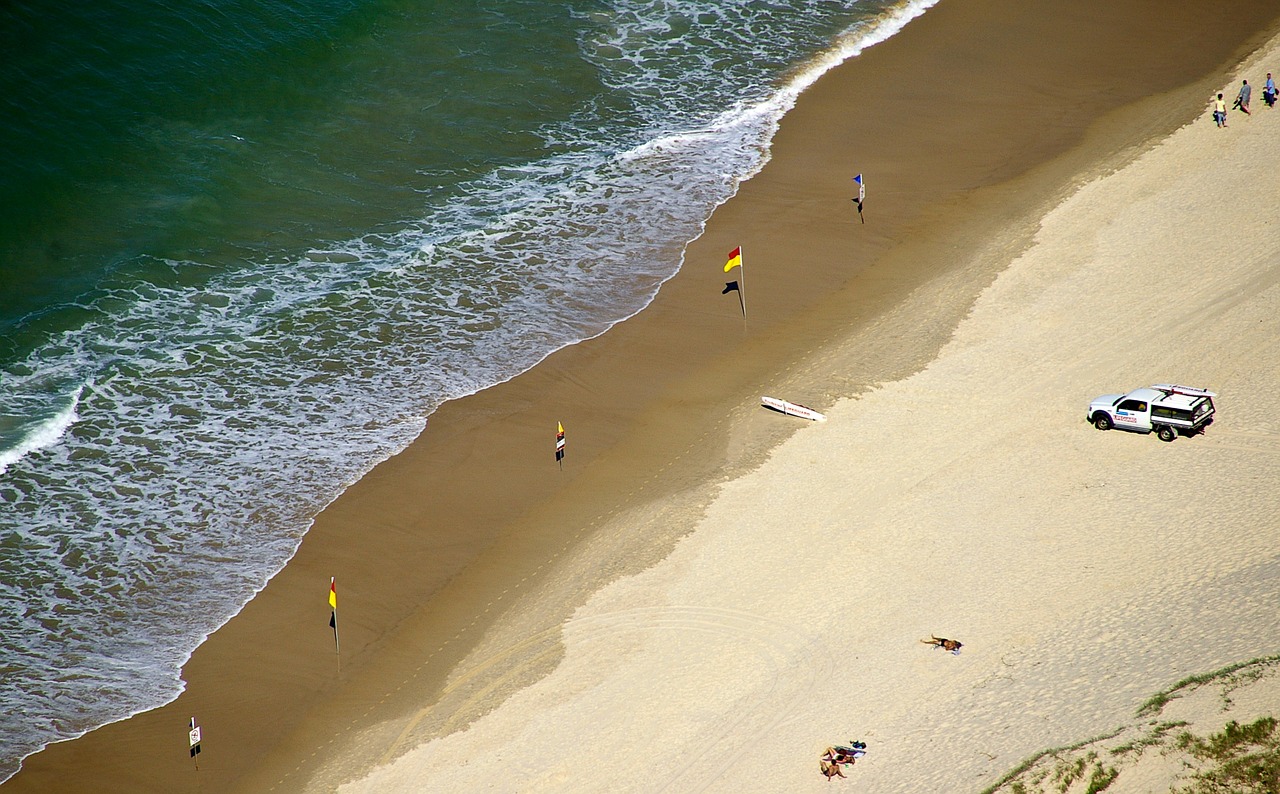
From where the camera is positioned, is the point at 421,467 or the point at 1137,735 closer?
the point at 1137,735

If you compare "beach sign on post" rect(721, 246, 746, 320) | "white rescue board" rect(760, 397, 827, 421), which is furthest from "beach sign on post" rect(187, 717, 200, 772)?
"beach sign on post" rect(721, 246, 746, 320)

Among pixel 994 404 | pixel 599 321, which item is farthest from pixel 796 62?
pixel 994 404

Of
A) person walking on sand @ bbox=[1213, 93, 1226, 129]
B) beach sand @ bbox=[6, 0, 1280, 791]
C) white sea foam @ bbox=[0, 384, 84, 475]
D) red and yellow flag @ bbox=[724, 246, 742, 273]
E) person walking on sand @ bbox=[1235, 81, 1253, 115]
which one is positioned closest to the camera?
beach sand @ bbox=[6, 0, 1280, 791]

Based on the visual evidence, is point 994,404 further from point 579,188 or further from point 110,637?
point 110,637

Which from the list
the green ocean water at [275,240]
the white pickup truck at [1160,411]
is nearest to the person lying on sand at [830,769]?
the white pickup truck at [1160,411]

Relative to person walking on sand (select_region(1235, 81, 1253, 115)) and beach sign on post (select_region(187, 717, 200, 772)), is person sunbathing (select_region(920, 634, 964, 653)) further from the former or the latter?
person walking on sand (select_region(1235, 81, 1253, 115))

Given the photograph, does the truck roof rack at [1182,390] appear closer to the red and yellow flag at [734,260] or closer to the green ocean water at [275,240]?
the red and yellow flag at [734,260]
